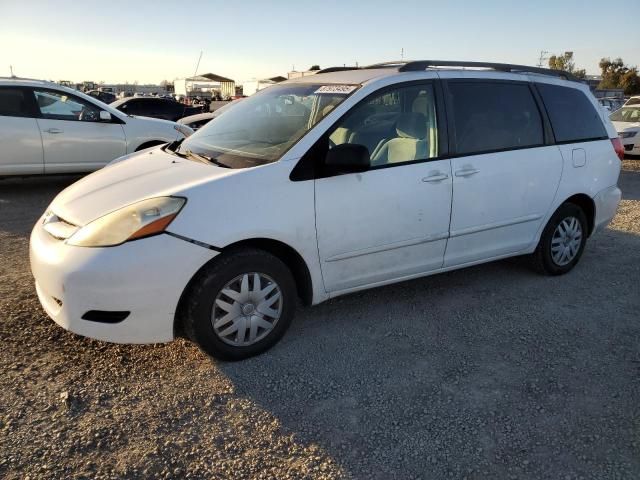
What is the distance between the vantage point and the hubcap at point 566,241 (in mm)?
4523

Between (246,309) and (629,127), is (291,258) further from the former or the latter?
(629,127)

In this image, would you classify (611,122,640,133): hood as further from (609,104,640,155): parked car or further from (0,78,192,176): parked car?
(0,78,192,176): parked car

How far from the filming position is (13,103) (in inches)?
281

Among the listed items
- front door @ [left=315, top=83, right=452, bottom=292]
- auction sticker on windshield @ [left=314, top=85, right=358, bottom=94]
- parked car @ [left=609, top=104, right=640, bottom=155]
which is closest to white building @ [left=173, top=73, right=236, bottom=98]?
parked car @ [left=609, top=104, right=640, bottom=155]

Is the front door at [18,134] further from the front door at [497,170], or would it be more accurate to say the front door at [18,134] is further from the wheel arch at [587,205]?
the wheel arch at [587,205]

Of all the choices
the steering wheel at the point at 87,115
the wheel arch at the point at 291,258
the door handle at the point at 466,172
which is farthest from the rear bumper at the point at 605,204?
the steering wheel at the point at 87,115

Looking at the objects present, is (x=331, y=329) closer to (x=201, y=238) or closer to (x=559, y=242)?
(x=201, y=238)

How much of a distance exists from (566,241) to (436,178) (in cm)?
175

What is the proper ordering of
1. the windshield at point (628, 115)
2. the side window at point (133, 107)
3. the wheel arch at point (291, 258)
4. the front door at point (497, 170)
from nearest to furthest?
the wheel arch at point (291, 258) → the front door at point (497, 170) → the windshield at point (628, 115) → the side window at point (133, 107)

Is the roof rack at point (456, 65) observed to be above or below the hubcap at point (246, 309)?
above

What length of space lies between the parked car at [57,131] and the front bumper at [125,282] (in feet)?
17.1

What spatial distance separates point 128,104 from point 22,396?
13564mm

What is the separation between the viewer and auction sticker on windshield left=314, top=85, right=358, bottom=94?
349 cm

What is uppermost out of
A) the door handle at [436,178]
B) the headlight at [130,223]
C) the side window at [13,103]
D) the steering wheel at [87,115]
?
the side window at [13,103]
